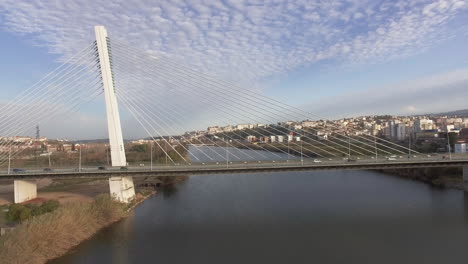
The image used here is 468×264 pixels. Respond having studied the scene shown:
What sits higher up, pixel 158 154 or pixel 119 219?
pixel 158 154

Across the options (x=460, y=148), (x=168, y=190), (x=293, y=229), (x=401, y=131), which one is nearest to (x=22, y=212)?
(x=168, y=190)

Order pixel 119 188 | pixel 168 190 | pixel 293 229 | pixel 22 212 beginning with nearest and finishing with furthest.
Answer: pixel 293 229 < pixel 22 212 < pixel 119 188 < pixel 168 190

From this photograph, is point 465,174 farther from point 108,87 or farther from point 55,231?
point 55,231

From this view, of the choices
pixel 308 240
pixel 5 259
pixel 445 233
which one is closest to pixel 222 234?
pixel 308 240

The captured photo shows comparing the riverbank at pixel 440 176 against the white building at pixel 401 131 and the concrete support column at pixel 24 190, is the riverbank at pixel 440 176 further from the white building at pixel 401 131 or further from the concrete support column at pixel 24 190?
the white building at pixel 401 131

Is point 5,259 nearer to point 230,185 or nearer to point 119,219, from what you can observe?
point 119,219

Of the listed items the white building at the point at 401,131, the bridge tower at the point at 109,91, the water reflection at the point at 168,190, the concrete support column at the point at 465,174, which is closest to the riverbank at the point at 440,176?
the concrete support column at the point at 465,174
